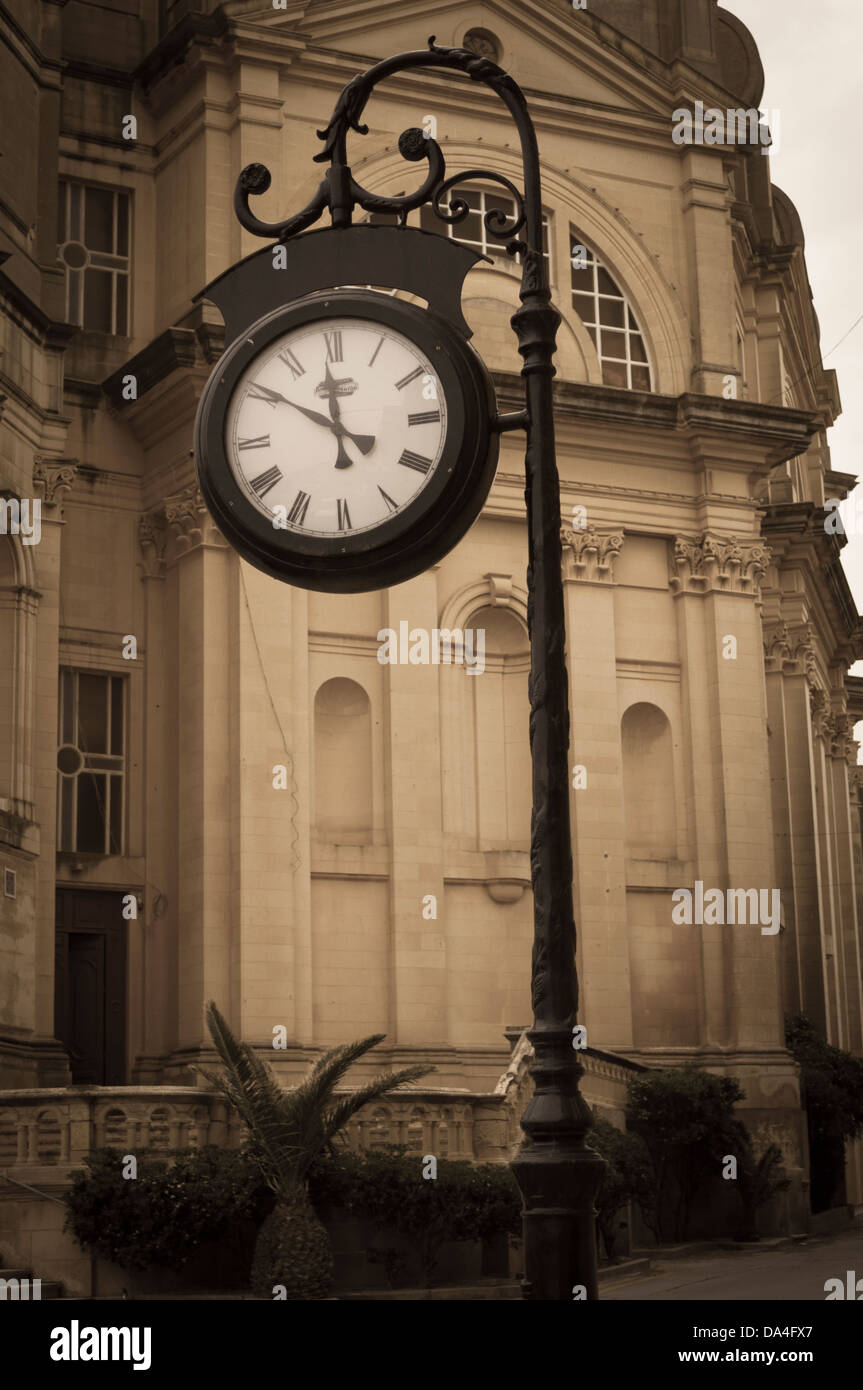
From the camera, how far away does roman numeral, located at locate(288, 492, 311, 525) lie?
473 centimetres

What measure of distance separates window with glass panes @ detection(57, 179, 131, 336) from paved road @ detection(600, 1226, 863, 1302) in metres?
17.9

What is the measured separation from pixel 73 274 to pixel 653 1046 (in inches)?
640

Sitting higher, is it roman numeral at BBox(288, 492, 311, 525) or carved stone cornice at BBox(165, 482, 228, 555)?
carved stone cornice at BBox(165, 482, 228, 555)

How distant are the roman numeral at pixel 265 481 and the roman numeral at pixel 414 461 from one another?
12.6 inches

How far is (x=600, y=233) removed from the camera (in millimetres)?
34781

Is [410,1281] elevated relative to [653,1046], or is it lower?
lower

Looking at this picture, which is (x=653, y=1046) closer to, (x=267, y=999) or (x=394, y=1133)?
(x=267, y=999)

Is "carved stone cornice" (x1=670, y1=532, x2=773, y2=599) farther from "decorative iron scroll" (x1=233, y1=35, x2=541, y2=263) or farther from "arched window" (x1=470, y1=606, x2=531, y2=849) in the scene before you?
"decorative iron scroll" (x1=233, y1=35, x2=541, y2=263)

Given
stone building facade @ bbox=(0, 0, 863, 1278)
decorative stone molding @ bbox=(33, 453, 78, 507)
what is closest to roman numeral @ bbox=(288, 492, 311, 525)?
stone building facade @ bbox=(0, 0, 863, 1278)

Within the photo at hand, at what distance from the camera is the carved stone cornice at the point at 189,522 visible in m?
30.4

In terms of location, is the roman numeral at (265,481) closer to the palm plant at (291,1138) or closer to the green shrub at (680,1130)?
the palm plant at (291,1138)

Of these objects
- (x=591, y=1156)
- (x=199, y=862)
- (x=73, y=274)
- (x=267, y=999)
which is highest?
(x=73, y=274)

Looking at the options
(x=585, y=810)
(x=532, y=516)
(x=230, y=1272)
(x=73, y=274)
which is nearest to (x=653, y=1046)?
(x=585, y=810)

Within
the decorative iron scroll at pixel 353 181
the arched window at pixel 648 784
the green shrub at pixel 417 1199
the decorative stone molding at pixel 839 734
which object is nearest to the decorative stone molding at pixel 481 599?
the arched window at pixel 648 784
